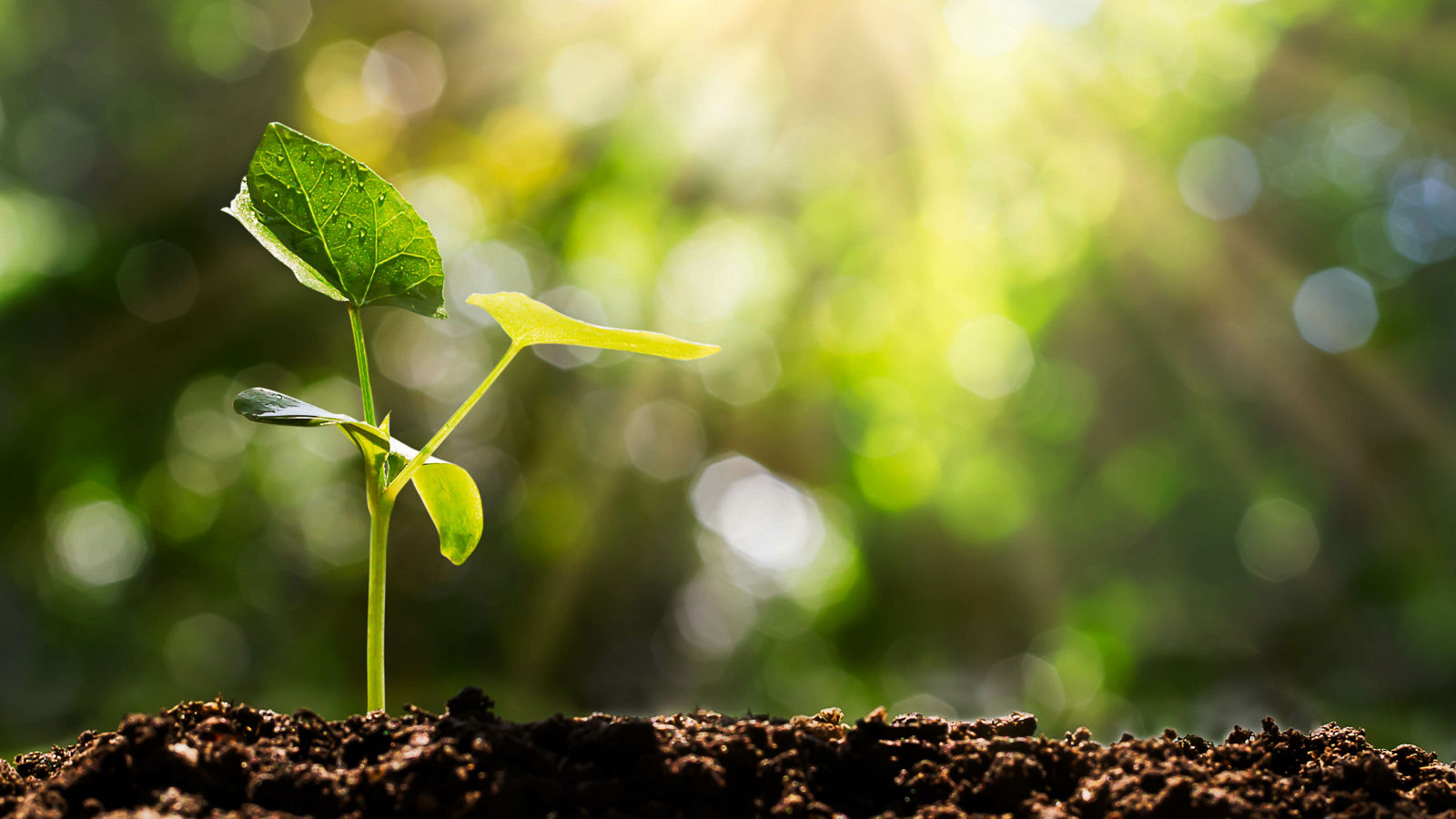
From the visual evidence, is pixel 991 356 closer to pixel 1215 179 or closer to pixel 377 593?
pixel 1215 179

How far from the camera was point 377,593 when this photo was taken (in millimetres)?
654

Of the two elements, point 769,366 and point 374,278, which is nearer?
point 374,278

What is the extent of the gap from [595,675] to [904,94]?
3.55m

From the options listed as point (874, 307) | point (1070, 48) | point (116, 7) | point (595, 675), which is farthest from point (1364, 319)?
point (116, 7)

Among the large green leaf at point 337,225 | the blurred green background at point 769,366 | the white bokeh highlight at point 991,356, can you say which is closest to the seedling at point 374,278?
the large green leaf at point 337,225

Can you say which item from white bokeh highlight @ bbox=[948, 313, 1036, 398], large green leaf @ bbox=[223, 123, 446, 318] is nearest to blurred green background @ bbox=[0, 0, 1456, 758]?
white bokeh highlight @ bbox=[948, 313, 1036, 398]

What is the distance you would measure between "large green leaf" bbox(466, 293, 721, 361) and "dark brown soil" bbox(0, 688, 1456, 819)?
24cm

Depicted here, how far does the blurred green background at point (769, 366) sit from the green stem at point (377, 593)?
366 cm

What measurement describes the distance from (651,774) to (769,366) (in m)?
4.40

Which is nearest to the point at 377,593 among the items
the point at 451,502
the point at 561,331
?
the point at 451,502

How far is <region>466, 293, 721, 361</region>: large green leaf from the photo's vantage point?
0.59 metres

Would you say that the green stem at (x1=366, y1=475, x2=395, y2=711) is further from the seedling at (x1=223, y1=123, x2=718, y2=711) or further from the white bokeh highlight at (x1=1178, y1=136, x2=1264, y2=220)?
the white bokeh highlight at (x1=1178, y1=136, x2=1264, y2=220)

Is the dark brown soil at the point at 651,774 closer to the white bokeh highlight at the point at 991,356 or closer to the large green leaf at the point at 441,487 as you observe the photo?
the large green leaf at the point at 441,487

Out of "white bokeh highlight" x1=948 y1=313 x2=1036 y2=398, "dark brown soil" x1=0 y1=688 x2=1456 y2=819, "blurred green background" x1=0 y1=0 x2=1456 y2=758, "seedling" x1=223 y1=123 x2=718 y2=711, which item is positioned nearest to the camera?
"dark brown soil" x1=0 y1=688 x2=1456 y2=819
